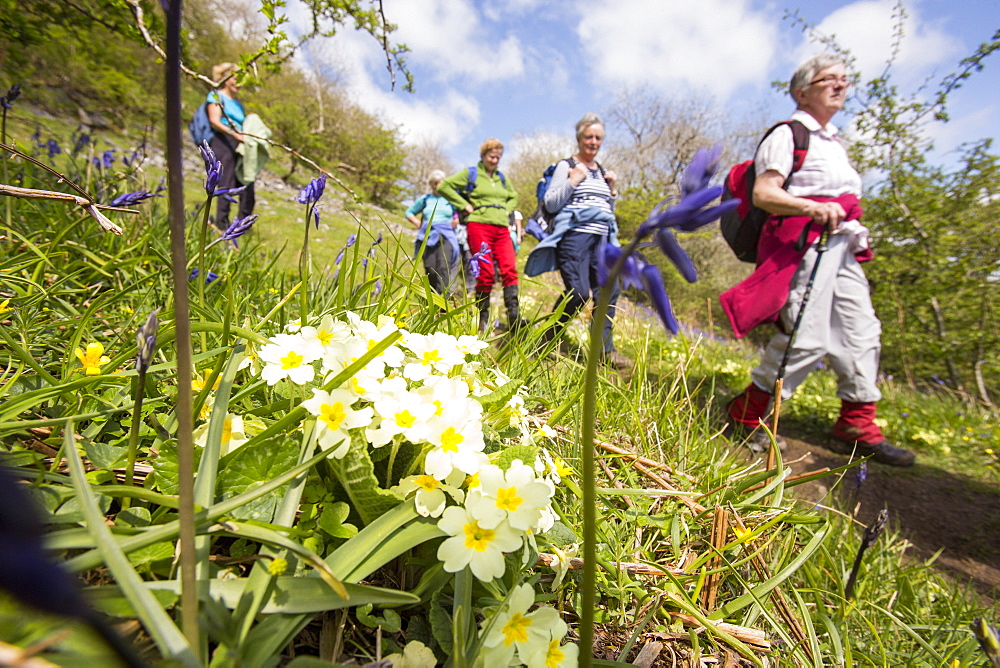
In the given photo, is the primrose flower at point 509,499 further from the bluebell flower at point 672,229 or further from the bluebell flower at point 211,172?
the bluebell flower at point 211,172

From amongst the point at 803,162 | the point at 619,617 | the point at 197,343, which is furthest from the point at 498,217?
the point at 619,617

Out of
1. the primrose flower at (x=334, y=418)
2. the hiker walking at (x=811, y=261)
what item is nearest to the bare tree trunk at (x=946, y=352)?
the hiker walking at (x=811, y=261)

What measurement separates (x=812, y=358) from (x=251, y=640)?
341cm

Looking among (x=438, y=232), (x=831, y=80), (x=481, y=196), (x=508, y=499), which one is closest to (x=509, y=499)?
(x=508, y=499)

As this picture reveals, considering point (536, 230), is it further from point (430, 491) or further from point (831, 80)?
point (430, 491)

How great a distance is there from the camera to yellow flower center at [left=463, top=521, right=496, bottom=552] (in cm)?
66

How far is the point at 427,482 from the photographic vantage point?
2.38 feet

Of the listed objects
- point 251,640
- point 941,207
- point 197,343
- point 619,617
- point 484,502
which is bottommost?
point 619,617

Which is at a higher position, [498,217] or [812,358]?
[498,217]

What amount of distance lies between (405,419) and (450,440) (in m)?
0.08

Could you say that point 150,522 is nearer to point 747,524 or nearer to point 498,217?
point 747,524

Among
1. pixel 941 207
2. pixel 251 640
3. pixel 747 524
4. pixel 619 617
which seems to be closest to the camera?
pixel 251 640

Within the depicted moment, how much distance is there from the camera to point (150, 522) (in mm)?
686

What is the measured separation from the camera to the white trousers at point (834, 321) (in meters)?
2.94
